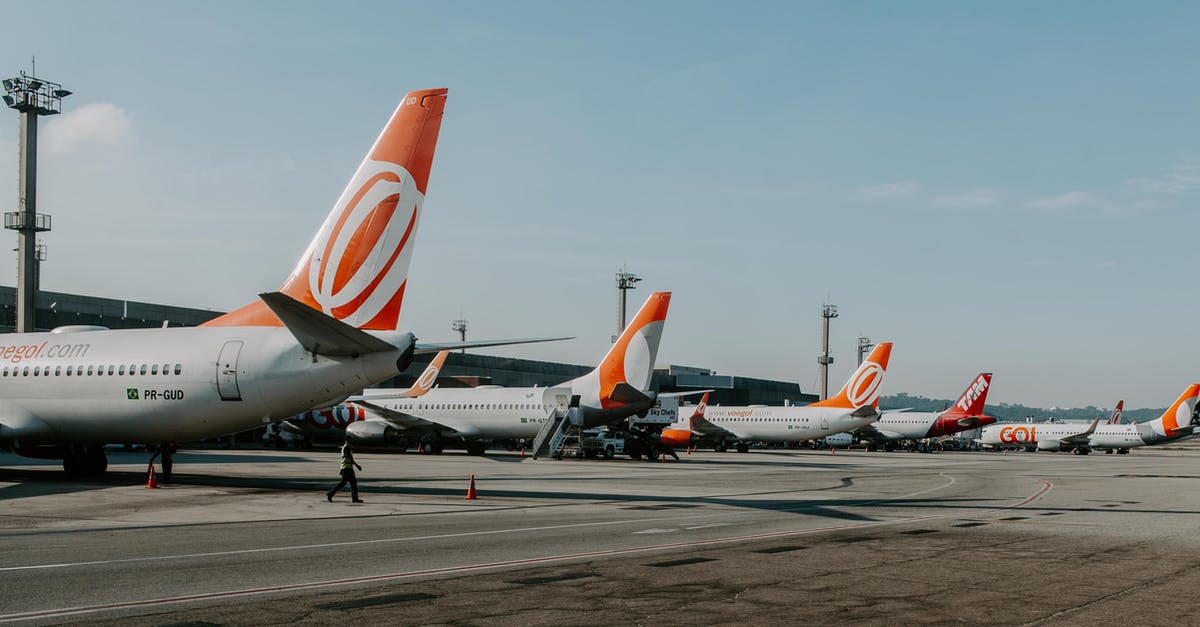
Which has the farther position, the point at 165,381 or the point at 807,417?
the point at 807,417

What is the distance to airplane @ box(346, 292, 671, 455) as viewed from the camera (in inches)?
1854

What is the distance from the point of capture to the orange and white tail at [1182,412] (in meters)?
93.2

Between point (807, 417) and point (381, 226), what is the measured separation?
52.1 metres

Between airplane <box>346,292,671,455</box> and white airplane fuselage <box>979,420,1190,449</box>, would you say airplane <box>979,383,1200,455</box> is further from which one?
airplane <box>346,292,671,455</box>

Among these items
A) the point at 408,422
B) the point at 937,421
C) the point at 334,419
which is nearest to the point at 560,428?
the point at 408,422

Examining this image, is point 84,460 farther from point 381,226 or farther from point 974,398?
point 974,398

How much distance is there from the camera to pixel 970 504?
82.3ft

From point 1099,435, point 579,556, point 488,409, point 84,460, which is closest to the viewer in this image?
point 579,556

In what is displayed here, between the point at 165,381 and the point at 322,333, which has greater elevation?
the point at 322,333

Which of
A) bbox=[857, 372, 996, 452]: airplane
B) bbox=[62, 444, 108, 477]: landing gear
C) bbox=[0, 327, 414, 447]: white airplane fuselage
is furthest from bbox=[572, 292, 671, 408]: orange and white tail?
bbox=[857, 372, 996, 452]: airplane

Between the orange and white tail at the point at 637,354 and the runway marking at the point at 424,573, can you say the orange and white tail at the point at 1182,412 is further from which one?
the runway marking at the point at 424,573

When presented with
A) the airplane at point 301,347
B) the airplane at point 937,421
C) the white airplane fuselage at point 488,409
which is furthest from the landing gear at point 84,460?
the airplane at point 937,421

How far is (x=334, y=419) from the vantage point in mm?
61500

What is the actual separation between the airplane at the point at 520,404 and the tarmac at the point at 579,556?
61.9ft
